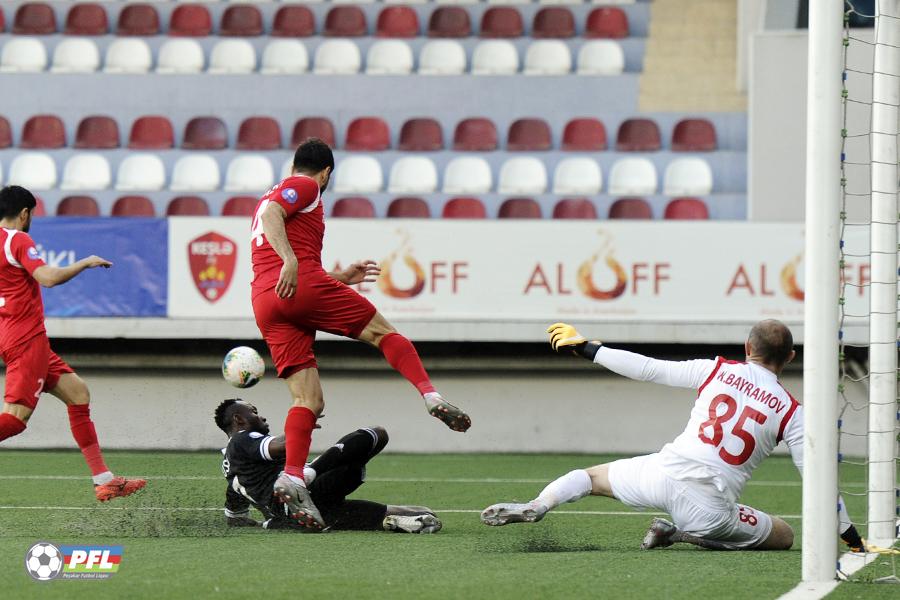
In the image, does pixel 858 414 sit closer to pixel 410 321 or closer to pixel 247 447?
pixel 410 321

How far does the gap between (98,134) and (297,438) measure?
447 inches

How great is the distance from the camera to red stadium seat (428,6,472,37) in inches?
715

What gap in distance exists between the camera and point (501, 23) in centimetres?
1819

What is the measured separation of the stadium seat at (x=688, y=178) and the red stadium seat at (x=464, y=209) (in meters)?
2.16

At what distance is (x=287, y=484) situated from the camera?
6.21 m

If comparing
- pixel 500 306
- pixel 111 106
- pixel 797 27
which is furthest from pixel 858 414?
pixel 111 106

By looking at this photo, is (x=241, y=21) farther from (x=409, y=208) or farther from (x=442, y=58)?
(x=409, y=208)

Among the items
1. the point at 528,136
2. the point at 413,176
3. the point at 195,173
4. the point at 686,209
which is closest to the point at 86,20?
the point at 195,173

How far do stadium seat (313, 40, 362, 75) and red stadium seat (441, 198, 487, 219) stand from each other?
297cm

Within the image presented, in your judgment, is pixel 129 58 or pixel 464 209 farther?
pixel 129 58

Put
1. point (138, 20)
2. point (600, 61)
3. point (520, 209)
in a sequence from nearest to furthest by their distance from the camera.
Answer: point (520, 209) → point (600, 61) → point (138, 20)

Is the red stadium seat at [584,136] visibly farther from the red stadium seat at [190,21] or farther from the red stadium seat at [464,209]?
the red stadium seat at [190,21]

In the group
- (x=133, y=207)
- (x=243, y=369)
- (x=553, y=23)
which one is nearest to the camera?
(x=243, y=369)

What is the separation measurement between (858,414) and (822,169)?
8.16m
